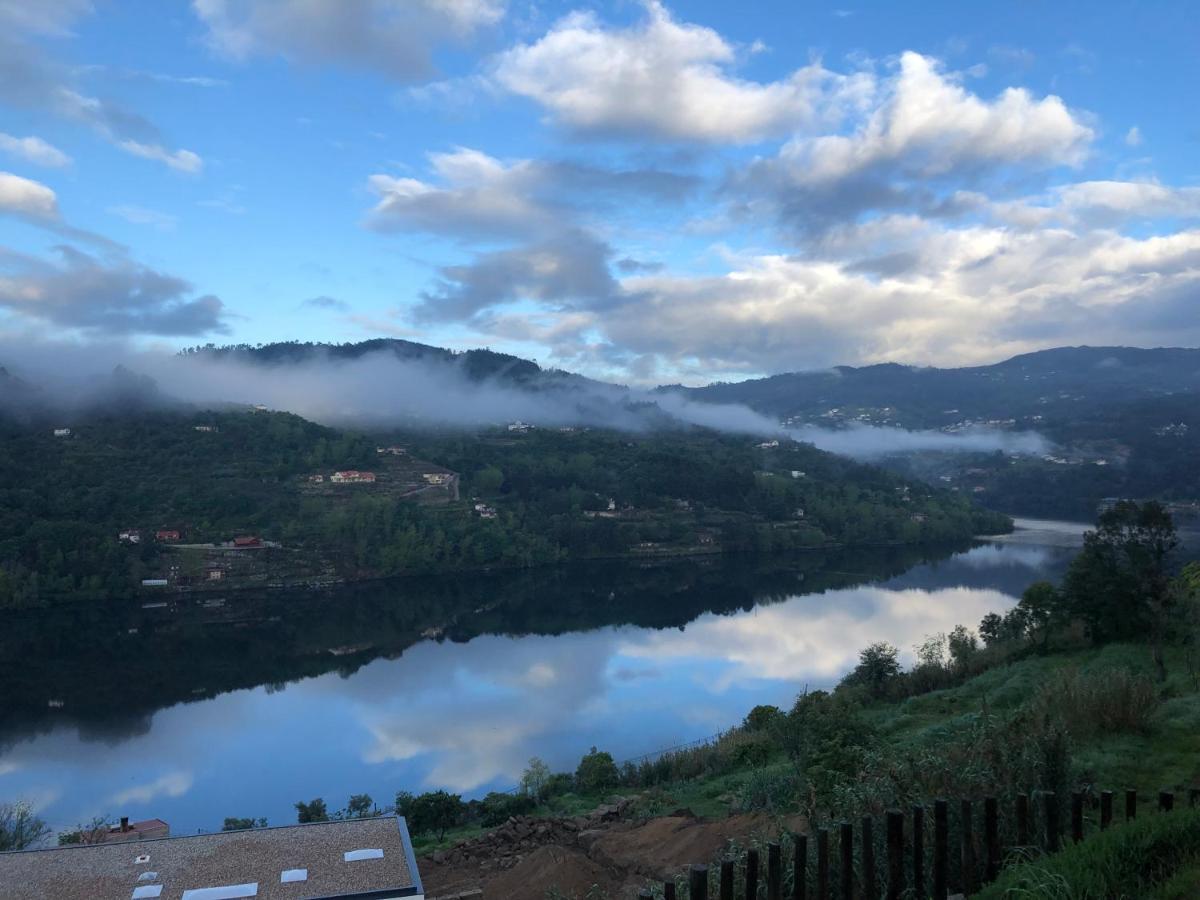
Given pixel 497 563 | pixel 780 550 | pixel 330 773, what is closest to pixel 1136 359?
pixel 780 550

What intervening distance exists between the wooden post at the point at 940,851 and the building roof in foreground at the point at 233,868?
2191 mm

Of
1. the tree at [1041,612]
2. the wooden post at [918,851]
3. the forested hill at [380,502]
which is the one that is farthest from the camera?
the forested hill at [380,502]

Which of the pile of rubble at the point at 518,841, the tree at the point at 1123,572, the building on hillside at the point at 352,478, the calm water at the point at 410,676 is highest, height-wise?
the building on hillside at the point at 352,478

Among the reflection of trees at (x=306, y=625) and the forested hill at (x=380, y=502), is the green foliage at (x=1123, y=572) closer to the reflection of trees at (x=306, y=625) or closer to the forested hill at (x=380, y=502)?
Answer: the reflection of trees at (x=306, y=625)

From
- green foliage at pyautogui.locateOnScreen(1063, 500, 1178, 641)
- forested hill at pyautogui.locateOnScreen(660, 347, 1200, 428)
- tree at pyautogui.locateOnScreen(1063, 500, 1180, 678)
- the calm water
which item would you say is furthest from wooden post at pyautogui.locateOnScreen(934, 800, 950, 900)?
forested hill at pyautogui.locateOnScreen(660, 347, 1200, 428)

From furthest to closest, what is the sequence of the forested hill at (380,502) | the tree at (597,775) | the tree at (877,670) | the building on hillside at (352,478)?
the building on hillside at (352,478) → the forested hill at (380,502) → the tree at (877,670) → the tree at (597,775)

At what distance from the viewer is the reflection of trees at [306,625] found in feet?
58.7

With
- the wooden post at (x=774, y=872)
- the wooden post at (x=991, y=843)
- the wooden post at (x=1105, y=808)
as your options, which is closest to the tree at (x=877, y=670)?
the wooden post at (x=1105, y=808)

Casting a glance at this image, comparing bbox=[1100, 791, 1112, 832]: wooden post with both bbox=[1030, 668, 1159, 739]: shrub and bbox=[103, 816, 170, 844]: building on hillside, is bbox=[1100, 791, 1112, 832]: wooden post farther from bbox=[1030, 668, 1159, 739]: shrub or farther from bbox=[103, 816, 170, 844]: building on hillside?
bbox=[103, 816, 170, 844]: building on hillside

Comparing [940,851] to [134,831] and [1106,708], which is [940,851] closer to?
[1106,708]

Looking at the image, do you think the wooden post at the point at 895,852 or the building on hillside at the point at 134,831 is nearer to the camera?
the wooden post at the point at 895,852

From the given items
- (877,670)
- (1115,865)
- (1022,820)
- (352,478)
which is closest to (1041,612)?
(877,670)

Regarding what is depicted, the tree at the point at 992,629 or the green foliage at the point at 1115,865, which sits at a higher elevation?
the green foliage at the point at 1115,865

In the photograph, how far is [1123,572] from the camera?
9.65 meters
